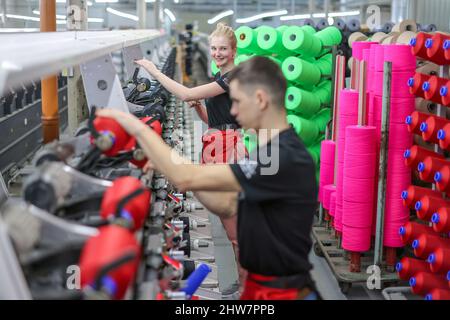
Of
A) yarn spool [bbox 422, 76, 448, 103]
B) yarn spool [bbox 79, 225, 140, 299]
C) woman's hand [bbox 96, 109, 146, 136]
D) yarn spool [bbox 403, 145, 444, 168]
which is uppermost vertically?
yarn spool [bbox 422, 76, 448, 103]

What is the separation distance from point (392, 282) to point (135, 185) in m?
3.26

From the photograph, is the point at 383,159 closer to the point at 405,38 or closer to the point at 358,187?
the point at 358,187

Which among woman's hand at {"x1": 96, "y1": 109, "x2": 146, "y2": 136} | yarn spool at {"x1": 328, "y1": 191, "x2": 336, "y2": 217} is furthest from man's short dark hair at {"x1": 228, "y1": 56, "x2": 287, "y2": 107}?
yarn spool at {"x1": 328, "y1": 191, "x2": 336, "y2": 217}

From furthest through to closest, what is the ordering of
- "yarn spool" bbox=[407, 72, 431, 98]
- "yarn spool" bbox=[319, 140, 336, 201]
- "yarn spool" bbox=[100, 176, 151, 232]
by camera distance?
"yarn spool" bbox=[319, 140, 336, 201] → "yarn spool" bbox=[407, 72, 431, 98] → "yarn spool" bbox=[100, 176, 151, 232]

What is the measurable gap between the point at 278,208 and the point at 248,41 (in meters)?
4.69

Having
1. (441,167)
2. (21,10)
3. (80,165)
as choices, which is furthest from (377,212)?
(21,10)

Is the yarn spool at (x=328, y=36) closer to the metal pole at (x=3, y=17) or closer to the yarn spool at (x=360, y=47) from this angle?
the yarn spool at (x=360, y=47)

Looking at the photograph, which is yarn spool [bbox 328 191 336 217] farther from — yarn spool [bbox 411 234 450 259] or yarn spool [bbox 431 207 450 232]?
yarn spool [bbox 431 207 450 232]

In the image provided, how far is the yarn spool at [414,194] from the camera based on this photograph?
4191 millimetres

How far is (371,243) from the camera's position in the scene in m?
5.19

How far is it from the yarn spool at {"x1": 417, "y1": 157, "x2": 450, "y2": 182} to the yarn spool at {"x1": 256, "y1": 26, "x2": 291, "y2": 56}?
112 inches

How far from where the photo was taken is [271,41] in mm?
6555

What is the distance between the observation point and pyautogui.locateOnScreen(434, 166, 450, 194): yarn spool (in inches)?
151

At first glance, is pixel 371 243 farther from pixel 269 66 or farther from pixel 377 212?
pixel 269 66
